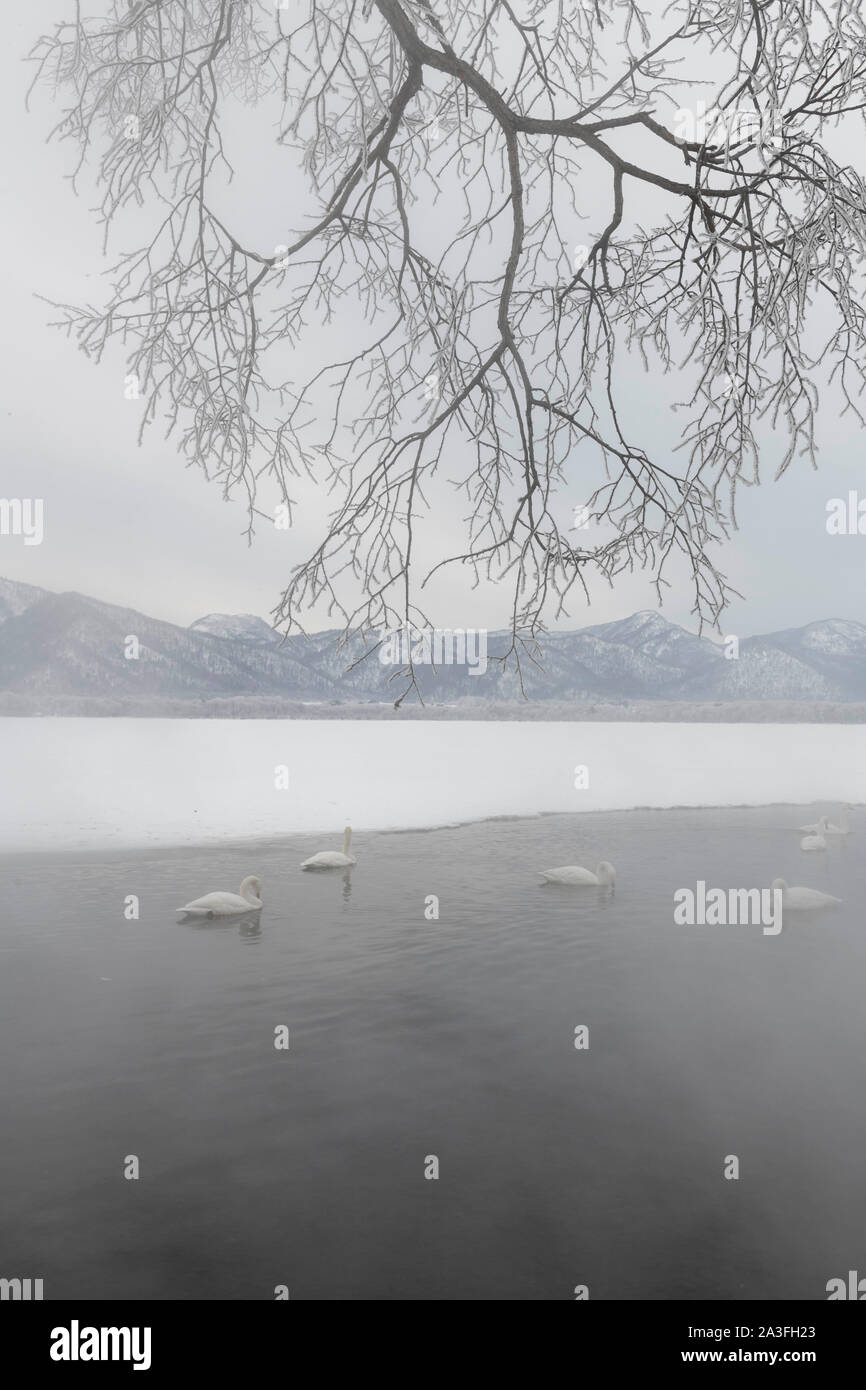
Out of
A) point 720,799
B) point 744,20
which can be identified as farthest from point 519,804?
point 744,20

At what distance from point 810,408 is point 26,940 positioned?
34.4 ft

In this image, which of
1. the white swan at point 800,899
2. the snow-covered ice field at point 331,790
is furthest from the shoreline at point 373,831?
the white swan at point 800,899

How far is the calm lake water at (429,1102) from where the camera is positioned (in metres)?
4.95

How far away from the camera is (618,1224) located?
17.3 feet

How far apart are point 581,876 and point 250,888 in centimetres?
536

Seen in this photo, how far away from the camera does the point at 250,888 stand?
13.0 metres

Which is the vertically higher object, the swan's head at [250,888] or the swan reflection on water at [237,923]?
the swan's head at [250,888]

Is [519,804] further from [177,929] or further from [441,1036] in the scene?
[441,1036]

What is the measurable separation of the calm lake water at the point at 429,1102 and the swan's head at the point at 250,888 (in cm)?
63

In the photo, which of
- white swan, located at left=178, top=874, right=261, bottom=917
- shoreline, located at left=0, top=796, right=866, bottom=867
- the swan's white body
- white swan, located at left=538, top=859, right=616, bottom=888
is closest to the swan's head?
white swan, located at left=178, top=874, right=261, bottom=917

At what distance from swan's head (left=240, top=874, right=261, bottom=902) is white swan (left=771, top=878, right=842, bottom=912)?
783 cm
